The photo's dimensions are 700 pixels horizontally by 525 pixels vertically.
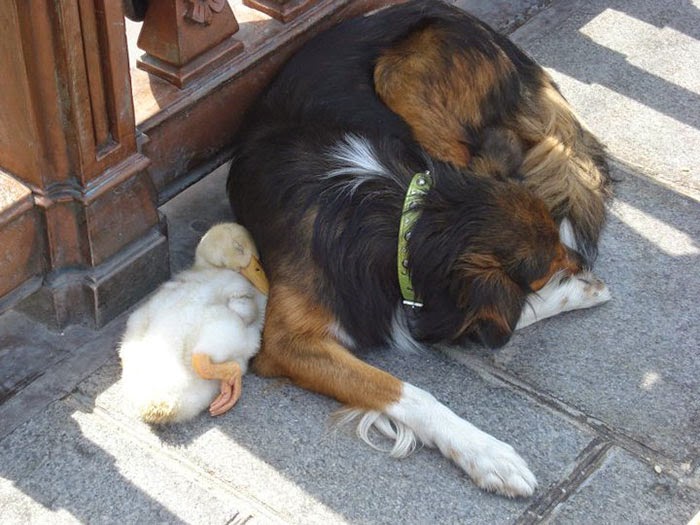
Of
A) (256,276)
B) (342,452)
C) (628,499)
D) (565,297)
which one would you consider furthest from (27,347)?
(628,499)

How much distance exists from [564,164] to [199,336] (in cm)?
161

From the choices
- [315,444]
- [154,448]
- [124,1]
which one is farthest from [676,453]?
[124,1]

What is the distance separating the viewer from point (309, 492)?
3.35 meters

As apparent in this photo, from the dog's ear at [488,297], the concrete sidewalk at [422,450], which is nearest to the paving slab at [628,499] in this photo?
the concrete sidewalk at [422,450]

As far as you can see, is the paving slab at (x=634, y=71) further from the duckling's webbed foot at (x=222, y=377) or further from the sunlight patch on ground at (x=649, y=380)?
the duckling's webbed foot at (x=222, y=377)

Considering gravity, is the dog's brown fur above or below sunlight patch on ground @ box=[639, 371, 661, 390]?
above

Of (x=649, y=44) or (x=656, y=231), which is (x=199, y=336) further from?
(x=649, y=44)

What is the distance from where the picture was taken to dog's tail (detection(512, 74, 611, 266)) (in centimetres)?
414

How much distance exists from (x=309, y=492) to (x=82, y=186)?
1.20 metres

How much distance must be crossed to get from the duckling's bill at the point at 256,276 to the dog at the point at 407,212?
6cm

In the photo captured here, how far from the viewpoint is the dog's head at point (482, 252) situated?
354 cm

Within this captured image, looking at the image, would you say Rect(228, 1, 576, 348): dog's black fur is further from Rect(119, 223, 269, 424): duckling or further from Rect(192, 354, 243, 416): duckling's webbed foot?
Rect(192, 354, 243, 416): duckling's webbed foot

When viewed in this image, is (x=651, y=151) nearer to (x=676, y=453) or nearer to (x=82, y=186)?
(x=676, y=453)

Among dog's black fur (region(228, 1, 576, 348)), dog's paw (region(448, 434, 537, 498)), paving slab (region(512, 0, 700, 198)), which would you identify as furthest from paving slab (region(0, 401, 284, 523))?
paving slab (region(512, 0, 700, 198))
